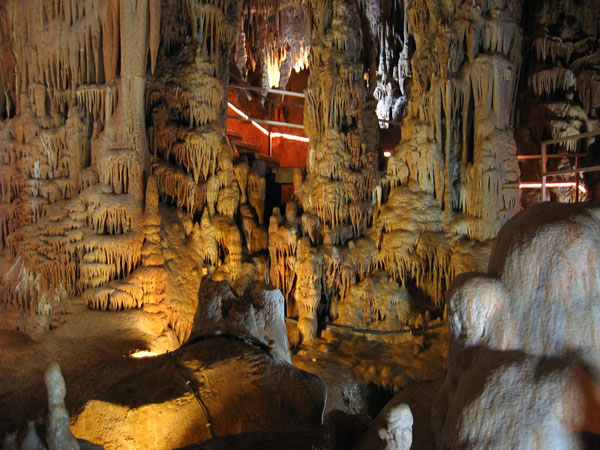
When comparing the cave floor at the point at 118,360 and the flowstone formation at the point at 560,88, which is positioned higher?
the flowstone formation at the point at 560,88

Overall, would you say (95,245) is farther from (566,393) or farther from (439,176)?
(566,393)

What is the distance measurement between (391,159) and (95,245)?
6218mm

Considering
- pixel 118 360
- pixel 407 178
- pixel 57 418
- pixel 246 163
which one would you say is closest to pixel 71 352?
pixel 118 360

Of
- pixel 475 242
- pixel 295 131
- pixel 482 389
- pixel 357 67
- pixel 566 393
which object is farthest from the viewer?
pixel 295 131

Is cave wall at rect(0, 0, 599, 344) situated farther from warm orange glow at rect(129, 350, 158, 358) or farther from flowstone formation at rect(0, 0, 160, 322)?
warm orange glow at rect(129, 350, 158, 358)

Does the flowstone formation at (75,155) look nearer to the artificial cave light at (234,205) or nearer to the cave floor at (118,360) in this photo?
the artificial cave light at (234,205)

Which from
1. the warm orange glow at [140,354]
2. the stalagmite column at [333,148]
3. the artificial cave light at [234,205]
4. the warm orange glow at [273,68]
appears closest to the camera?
the artificial cave light at [234,205]

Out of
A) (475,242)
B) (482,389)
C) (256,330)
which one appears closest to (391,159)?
(475,242)

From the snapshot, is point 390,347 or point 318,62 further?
point 318,62

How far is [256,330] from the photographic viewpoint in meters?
6.32

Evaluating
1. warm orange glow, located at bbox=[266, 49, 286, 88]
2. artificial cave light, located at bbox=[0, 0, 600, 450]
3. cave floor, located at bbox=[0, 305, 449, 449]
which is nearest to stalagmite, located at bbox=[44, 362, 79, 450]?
artificial cave light, located at bbox=[0, 0, 600, 450]

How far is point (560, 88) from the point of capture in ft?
38.9

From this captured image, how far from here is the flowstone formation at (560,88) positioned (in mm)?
11422

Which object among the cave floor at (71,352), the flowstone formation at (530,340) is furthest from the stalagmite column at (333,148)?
the flowstone formation at (530,340)
